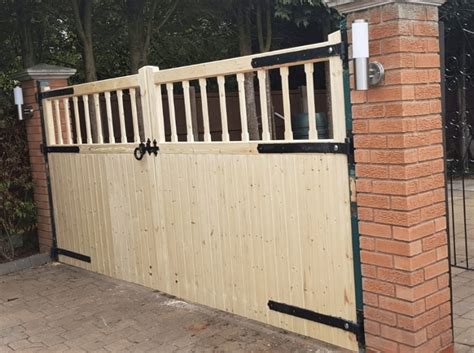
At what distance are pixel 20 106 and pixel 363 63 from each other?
14.9 feet

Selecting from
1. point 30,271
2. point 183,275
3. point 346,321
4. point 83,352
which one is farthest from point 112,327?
point 30,271

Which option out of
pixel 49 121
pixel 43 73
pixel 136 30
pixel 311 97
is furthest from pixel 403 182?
pixel 136 30

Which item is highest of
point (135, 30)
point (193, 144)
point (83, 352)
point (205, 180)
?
point (135, 30)

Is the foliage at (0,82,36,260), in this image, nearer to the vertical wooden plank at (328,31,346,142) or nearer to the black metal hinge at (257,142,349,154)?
the black metal hinge at (257,142,349,154)

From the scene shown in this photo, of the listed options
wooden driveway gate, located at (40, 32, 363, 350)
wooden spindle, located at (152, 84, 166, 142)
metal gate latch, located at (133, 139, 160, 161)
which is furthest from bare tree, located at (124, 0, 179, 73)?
wooden spindle, located at (152, 84, 166, 142)

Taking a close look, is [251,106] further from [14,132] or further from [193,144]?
[14,132]

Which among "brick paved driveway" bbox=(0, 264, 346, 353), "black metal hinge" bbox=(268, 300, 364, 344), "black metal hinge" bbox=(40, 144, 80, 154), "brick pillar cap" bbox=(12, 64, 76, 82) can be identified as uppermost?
"brick pillar cap" bbox=(12, 64, 76, 82)

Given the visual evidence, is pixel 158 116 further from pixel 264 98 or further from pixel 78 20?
pixel 78 20

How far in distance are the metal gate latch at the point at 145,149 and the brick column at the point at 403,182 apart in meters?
2.08

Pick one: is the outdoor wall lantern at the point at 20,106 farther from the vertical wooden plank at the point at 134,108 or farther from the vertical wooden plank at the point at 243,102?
the vertical wooden plank at the point at 243,102

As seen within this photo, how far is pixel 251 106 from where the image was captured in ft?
18.4

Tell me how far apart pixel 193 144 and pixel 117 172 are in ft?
3.82

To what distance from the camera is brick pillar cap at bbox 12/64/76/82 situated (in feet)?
20.9

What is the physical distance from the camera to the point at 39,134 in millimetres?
6531
